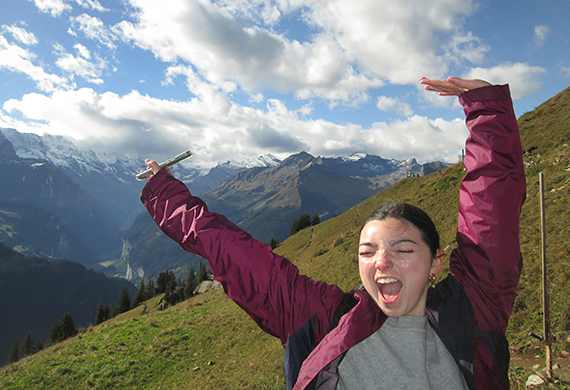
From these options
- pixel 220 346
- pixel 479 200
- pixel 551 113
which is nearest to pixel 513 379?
pixel 479 200

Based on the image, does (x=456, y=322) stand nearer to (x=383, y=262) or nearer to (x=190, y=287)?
(x=383, y=262)

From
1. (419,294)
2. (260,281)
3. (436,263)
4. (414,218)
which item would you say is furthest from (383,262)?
(260,281)

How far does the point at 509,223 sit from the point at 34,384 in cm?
1717

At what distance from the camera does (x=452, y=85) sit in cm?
286

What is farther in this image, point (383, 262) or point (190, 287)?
point (190, 287)

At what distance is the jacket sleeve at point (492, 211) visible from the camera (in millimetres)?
2432

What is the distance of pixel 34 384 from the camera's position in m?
11.9

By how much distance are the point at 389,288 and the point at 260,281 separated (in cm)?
120

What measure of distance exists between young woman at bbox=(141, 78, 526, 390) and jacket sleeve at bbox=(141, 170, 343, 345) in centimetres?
1

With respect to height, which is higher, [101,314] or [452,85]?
[452,85]

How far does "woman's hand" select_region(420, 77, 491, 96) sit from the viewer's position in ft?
9.07

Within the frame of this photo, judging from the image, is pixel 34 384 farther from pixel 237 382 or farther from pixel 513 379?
pixel 513 379

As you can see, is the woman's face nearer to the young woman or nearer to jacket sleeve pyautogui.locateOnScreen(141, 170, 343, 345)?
the young woman

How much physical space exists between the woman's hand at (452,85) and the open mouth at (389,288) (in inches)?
78.2
